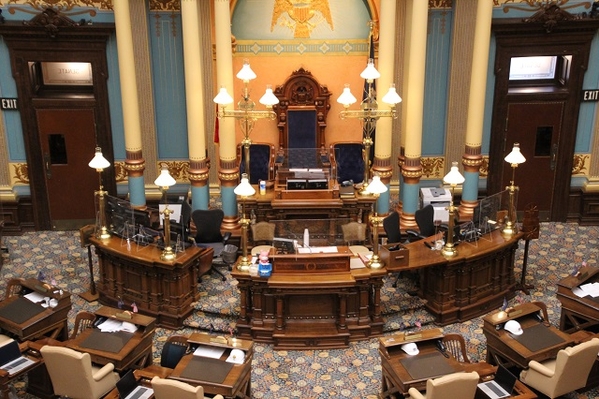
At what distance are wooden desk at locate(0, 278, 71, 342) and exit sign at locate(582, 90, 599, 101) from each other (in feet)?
31.0

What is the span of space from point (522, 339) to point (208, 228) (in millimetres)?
5100

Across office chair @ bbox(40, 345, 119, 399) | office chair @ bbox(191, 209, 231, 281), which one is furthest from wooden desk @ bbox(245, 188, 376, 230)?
office chair @ bbox(40, 345, 119, 399)

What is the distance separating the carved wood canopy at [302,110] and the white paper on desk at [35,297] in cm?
601

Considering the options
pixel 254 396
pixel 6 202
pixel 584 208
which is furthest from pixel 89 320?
pixel 584 208

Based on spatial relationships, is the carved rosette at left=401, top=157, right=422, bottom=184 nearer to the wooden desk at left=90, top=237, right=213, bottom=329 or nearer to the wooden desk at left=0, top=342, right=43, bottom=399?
the wooden desk at left=90, top=237, right=213, bottom=329

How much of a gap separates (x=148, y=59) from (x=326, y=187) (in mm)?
4023

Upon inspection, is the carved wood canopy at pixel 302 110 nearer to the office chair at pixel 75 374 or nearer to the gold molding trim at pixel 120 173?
the gold molding trim at pixel 120 173

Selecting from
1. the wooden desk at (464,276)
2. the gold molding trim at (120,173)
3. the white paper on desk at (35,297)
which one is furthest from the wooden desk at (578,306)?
the gold molding trim at (120,173)

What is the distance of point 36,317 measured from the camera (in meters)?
8.98

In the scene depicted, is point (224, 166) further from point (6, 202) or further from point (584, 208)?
point (584, 208)

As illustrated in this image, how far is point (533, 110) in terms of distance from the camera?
13273 millimetres

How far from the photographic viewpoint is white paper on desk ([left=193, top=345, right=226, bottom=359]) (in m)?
8.22

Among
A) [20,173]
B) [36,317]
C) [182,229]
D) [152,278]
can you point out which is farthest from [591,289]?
[20,173]

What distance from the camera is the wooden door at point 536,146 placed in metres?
13.3
